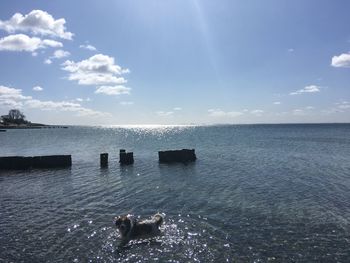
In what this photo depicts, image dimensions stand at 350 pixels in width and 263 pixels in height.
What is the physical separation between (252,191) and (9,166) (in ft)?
94.0

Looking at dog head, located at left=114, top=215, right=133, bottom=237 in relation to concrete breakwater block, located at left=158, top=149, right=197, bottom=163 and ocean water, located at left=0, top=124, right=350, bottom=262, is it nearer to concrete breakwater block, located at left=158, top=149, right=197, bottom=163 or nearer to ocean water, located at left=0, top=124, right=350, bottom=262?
ocean water, located at left=0, top=124, right=350, bottom=262

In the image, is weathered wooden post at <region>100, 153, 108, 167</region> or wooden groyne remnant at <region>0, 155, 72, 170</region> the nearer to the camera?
wooden groyne remnant at <region>0, 155, 72, 170</region>

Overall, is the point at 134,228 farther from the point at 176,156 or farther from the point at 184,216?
the point at 176,156

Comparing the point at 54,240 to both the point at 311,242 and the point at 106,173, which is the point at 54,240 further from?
the point at 106,173

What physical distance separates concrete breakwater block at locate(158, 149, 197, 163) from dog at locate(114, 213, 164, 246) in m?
26.6

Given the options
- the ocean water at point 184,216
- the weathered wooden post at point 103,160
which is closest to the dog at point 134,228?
the ocean water at point 184,216

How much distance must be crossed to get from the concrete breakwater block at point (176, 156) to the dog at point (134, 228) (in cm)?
2662

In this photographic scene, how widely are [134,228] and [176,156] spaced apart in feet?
93.5

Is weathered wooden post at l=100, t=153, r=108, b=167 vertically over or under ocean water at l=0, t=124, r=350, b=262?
over

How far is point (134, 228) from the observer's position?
1368cm

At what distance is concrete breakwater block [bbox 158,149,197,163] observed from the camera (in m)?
41.3

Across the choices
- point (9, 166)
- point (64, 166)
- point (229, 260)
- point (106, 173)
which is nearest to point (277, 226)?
point (229, 260)

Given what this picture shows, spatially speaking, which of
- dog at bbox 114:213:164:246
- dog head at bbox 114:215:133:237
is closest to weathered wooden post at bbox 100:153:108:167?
dog at bbox 114:213:164:246

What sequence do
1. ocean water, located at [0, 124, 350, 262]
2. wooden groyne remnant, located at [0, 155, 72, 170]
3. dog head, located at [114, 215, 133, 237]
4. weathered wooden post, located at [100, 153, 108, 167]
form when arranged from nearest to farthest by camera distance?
ocean water, located at [0, 124, 350, 262]
dog head, located at [114, 215, 133, 237]
wooden groyne remnant, located at [0, 155, 72, 170]
weathered wooden post, located at [100, 153, 108, 167]
